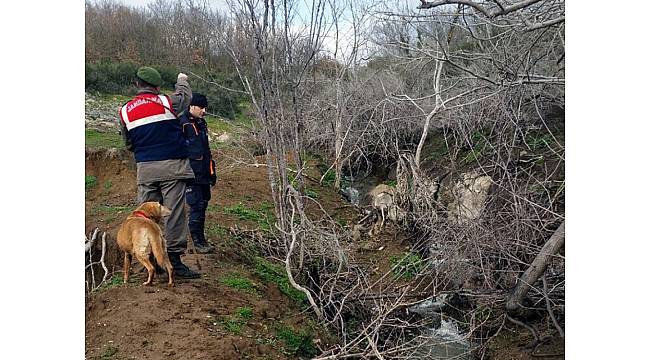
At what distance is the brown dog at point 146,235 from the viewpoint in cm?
500

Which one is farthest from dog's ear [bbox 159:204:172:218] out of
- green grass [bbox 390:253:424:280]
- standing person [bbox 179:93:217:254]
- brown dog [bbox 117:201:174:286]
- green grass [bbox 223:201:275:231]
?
green grass [bbox 390:253:424:280]

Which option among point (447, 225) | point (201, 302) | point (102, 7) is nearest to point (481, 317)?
point (447, 225)

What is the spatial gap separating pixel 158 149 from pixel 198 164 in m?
1.09

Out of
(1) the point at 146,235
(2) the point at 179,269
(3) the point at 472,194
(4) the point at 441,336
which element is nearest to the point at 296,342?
(2) the point at 179,269

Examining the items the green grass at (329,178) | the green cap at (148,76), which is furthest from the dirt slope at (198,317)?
the green grass at (329,178)

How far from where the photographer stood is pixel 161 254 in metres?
5.09

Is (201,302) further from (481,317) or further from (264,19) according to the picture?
(481,317)

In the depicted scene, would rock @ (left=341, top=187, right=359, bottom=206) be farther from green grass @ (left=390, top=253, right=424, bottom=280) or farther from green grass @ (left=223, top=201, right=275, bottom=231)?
green grass @ (left=390, top=253, right=424, bottom=280)

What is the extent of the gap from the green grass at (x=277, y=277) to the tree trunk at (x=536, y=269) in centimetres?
237

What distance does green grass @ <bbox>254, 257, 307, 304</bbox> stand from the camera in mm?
6496

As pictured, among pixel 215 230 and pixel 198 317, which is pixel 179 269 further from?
pixel 215 230

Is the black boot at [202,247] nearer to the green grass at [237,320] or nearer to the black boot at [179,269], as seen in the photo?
the black boot at [179,269]

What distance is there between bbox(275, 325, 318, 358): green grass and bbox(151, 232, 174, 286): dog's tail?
110 centimetres
